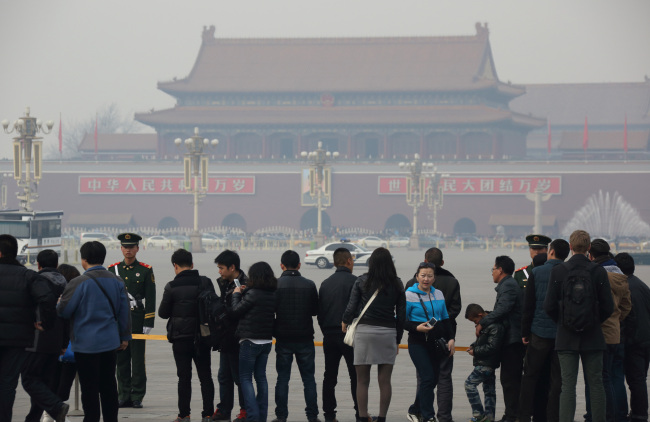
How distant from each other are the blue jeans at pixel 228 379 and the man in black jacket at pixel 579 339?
218 centimetres

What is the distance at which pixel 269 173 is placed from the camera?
190 feet

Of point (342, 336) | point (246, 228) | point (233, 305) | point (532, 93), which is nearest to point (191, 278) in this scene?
point (233, 305)

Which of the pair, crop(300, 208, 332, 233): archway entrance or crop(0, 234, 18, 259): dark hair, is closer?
crop(0, 234, 18, 259): dark hair

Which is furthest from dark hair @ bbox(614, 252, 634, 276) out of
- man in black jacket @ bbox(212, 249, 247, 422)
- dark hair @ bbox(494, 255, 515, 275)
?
man in black jacket @ bbox(212, 249, 247, 422)

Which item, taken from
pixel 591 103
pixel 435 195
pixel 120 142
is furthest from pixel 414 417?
pixel 591 103

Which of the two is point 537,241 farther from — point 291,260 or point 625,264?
point 291,260

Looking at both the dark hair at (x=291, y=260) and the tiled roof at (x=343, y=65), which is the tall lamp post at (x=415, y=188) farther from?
the dark hair at (x=291, y=260)

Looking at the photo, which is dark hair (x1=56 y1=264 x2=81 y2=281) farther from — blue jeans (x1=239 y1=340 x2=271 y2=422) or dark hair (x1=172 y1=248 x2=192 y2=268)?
blue jeans (x1=239 y1=340 x2=271 y2=422)

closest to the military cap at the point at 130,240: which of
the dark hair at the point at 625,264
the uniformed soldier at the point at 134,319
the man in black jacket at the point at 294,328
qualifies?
the uniformed soldier at the point at 134,319

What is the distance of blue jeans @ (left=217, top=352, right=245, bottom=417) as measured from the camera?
785 cm

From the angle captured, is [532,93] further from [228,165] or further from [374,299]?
[374,299]

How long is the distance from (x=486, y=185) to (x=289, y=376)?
162 feet

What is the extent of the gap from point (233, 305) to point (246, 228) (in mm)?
50176

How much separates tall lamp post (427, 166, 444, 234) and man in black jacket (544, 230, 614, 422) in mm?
46381
